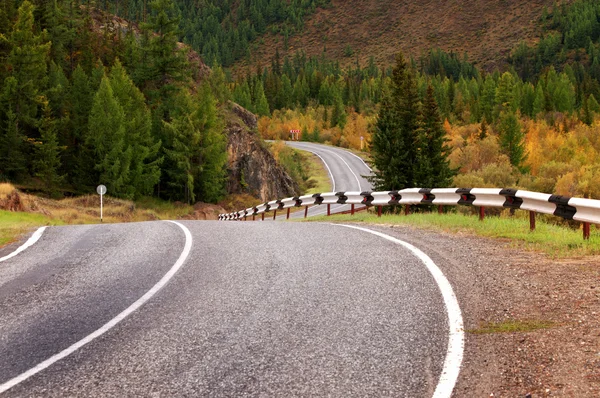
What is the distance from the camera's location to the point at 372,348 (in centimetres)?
531

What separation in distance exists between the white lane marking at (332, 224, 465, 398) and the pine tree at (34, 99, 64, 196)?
43.8m

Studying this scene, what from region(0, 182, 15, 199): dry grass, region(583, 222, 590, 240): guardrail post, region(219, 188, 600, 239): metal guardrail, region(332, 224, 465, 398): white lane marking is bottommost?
region(332, 224, 465, 398): white lane marking

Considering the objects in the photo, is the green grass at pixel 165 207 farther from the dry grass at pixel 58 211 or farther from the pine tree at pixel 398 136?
the pine tree at pixel 398 136

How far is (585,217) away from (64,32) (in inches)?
2685

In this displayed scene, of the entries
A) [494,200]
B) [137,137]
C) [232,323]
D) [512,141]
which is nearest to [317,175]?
[512,141]

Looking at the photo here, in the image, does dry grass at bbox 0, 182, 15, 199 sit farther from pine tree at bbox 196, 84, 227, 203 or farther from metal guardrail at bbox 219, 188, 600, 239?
pine tree at bbox 196, 84, 227, 203

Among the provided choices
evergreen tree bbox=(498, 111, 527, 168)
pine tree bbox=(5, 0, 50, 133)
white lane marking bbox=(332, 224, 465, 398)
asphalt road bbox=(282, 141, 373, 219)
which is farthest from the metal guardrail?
evergreen tree bbox=(498, 111, 527, 168)

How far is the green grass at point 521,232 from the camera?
30.7 feet

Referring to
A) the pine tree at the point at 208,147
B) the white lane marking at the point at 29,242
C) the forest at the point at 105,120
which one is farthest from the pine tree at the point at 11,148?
the white lane marking at the point at 29,242

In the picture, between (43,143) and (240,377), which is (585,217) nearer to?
(240,377)

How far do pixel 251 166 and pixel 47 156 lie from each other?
903 inches

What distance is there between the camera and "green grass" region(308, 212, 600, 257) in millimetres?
9344

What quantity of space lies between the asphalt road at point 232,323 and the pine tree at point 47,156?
1538 inches

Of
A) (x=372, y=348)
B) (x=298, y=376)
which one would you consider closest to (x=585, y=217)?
(x=372, y=348)
